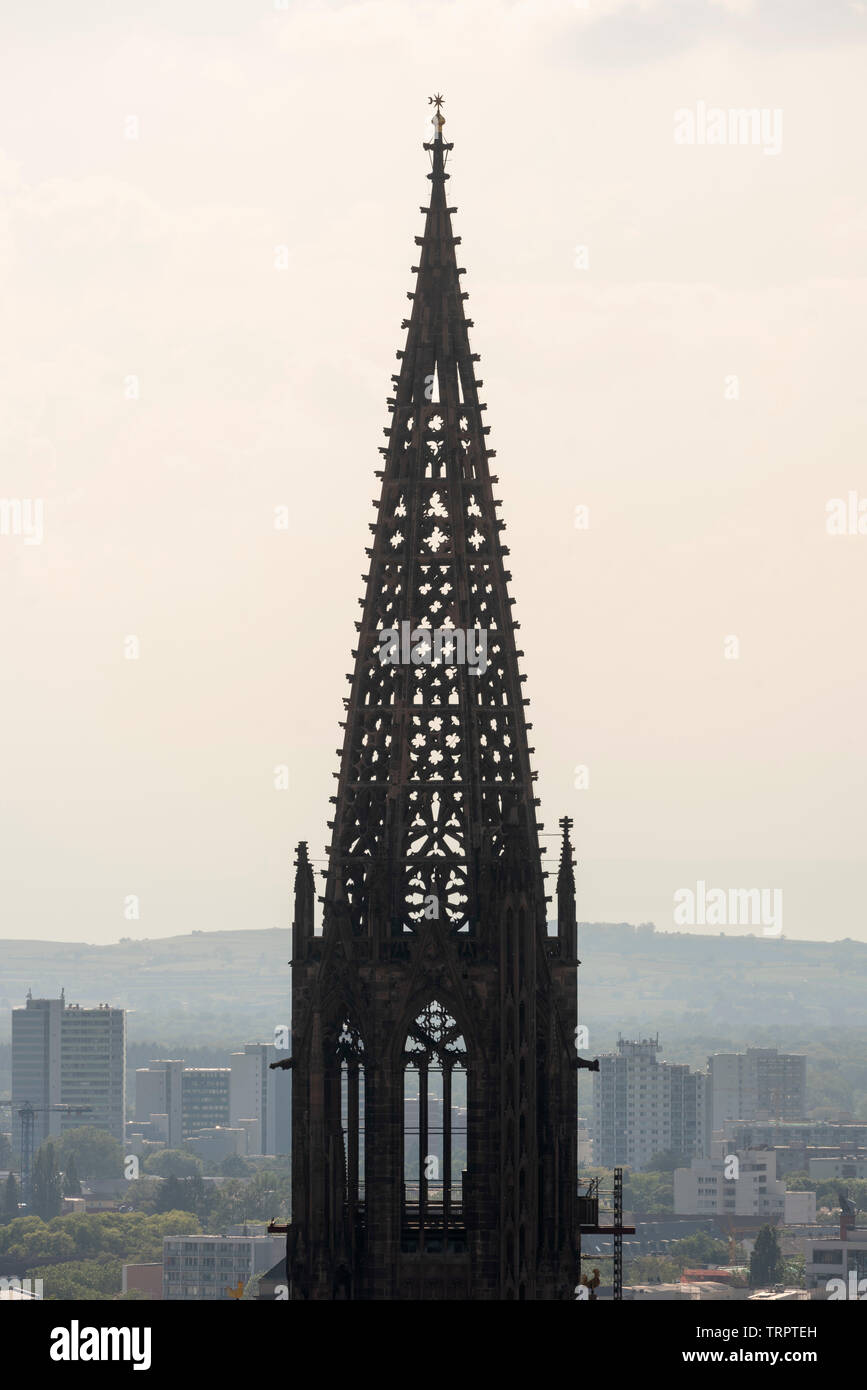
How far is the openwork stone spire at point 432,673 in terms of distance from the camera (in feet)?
220

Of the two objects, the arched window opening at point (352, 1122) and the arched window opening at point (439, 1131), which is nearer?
the arched window opening at point (439, 1131)

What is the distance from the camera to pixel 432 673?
67.8 metres

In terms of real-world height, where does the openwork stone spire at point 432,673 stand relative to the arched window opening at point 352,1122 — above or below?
above

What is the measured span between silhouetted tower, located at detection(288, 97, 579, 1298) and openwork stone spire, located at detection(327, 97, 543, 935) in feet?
0.16

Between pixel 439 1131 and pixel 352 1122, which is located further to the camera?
pixel 439 1131

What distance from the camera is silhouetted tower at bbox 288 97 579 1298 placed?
216 feet

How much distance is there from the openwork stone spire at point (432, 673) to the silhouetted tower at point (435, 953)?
0.05 meters

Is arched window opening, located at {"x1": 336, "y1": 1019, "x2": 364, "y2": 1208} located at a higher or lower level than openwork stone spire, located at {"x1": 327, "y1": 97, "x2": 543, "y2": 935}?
lower

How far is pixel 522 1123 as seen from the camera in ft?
217

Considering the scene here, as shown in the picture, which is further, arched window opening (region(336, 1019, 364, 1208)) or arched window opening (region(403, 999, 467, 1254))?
arched window opening (region(336, 1019, 364, 1208))

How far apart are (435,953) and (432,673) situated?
20.2 feet

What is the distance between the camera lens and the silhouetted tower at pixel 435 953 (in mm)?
65812
